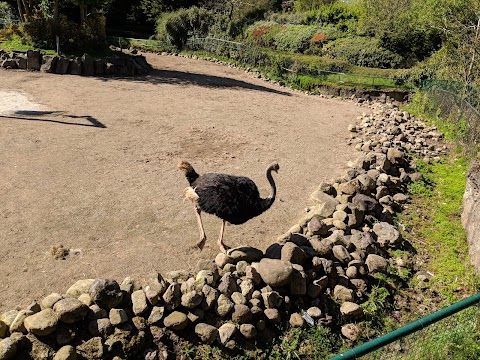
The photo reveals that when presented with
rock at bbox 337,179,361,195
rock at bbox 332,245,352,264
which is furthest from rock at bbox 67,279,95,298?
rock at bbox 337,179,361,195

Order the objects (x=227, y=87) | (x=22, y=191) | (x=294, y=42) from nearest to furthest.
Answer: (x=22, y=191) → (x=227, y=87) → (x=294, y=42)

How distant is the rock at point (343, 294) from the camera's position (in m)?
4.56

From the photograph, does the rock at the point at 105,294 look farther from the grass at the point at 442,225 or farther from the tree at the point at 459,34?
the tree at the point at 459,34

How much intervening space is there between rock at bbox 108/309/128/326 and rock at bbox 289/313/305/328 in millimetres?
1574

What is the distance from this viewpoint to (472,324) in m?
3.87

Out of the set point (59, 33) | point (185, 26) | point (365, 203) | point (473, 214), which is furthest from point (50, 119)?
point (185, 26)

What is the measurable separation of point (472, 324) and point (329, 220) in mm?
2493

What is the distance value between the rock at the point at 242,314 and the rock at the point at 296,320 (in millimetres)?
444

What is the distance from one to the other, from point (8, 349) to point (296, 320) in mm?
2499

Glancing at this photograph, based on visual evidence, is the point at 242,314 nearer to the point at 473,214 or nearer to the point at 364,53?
the point at 473,214

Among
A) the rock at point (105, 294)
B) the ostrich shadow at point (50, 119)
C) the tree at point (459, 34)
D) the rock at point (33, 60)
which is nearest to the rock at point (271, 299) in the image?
the rock at point (105, 294)

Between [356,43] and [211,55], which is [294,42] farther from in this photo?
[211,55]

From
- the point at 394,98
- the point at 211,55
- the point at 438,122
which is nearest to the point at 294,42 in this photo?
the point at 211,55

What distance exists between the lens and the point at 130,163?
27.6 ft
